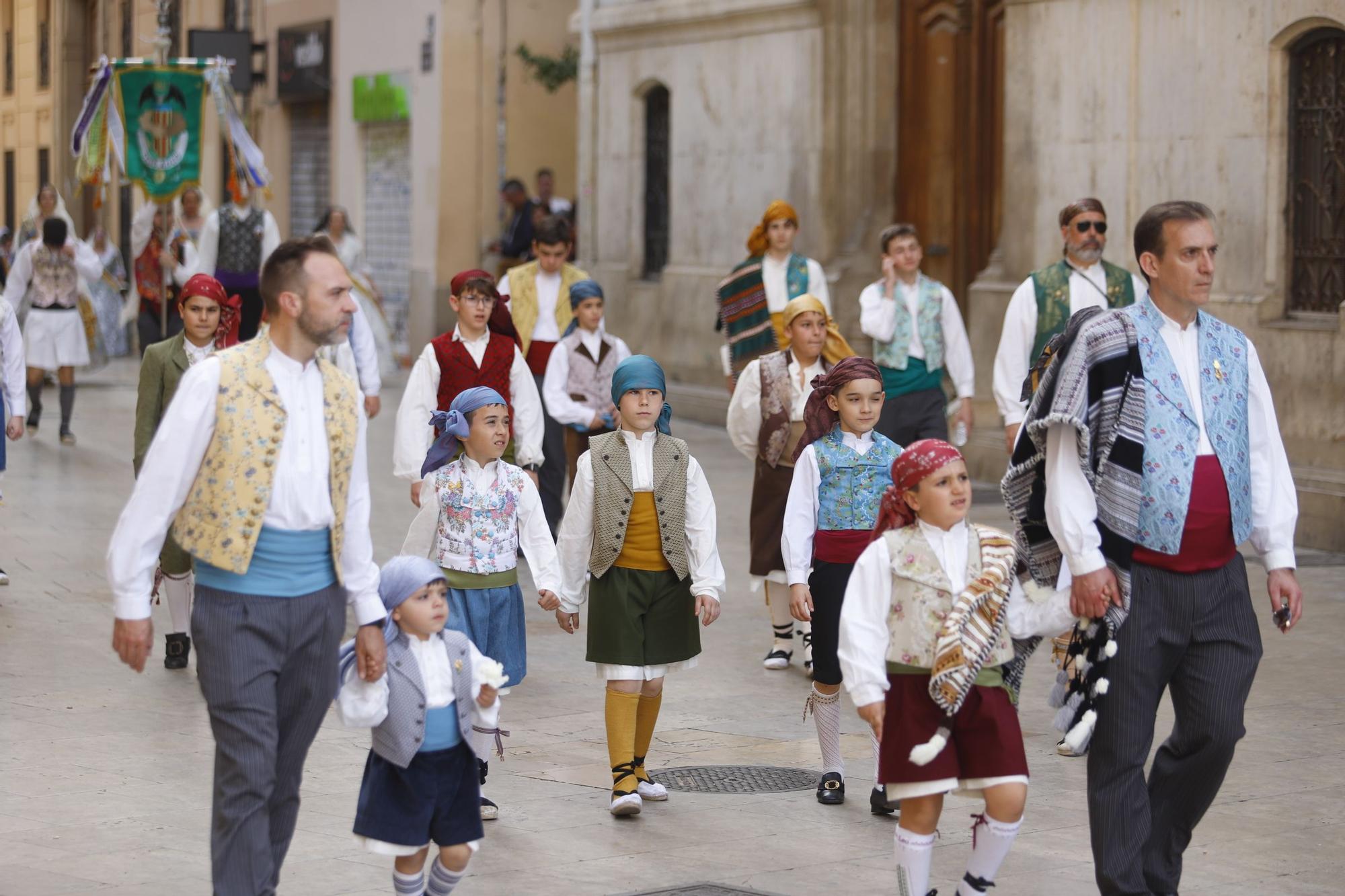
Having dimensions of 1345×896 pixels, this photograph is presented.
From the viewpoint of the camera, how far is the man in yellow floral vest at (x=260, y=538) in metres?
4.95

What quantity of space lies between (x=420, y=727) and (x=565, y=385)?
Answer: 5.71 metres

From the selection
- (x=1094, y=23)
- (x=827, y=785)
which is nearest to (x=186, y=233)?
(x=1094, y=23)

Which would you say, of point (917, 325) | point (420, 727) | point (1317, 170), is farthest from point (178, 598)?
point (1317, 170)

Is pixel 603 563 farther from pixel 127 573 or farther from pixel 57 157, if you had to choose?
pixel 57 157

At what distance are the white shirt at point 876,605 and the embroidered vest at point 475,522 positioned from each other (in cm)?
193

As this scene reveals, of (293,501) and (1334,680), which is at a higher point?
(293,501)

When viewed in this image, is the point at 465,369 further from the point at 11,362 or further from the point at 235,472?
the point at 235,472

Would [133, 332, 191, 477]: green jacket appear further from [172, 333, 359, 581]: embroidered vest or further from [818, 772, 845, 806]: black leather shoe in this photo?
[172, 333, 359, 581]: embroidered vest

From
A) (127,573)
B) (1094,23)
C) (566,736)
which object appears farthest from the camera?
(1094,23)

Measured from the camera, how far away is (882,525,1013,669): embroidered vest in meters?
5.41

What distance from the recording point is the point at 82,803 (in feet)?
22.4

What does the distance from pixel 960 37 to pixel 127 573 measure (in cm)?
1338

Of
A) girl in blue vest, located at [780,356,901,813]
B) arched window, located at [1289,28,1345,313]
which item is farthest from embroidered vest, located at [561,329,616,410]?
arched window, located at [1289,28,1345,313]

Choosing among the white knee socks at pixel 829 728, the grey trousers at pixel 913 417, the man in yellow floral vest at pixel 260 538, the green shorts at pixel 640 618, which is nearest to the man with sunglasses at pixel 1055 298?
the grey trousers at pixel 913 417
